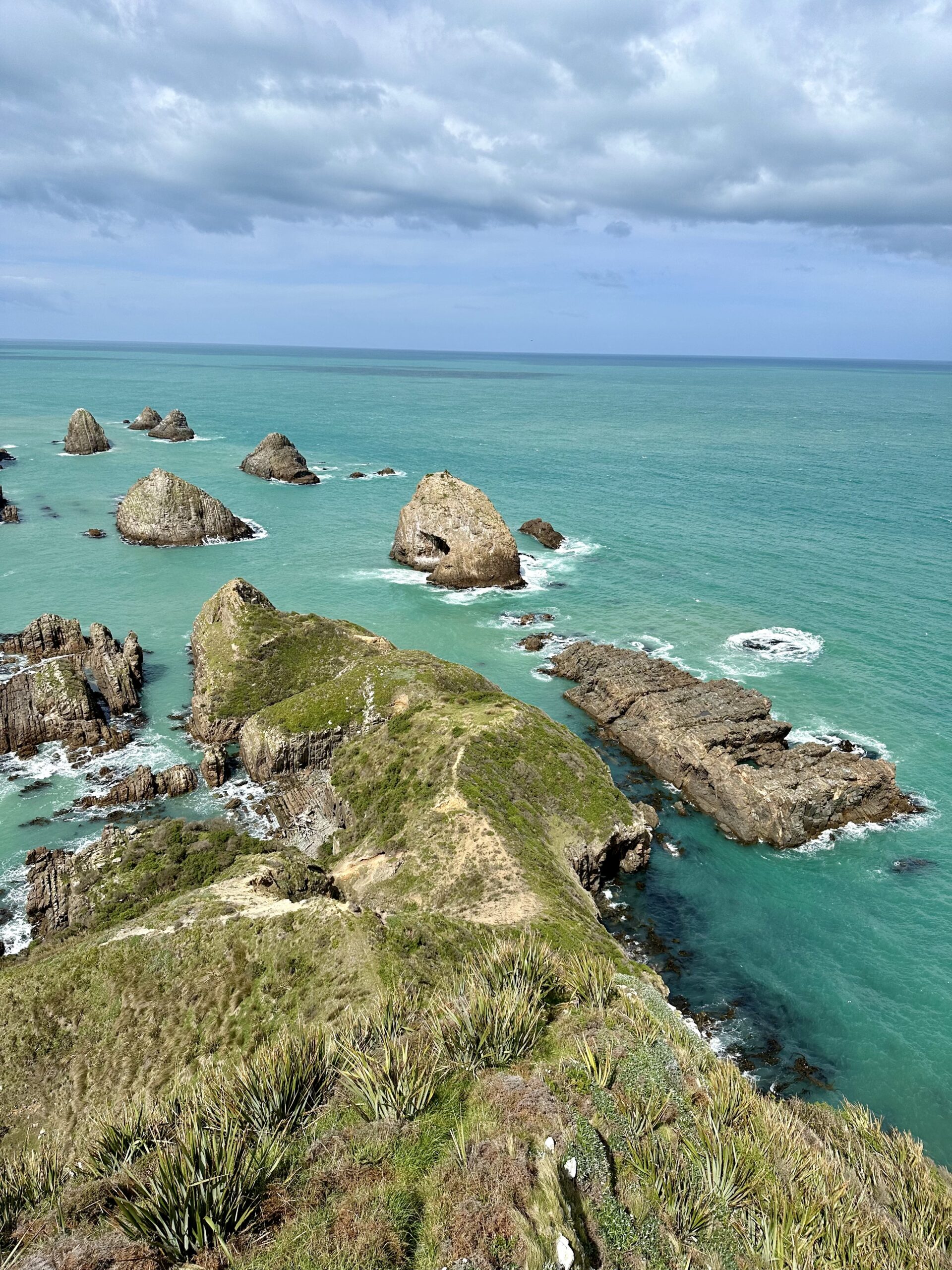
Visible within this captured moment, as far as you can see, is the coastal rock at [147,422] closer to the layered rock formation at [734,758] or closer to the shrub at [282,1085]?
the layered rock formation at [734,758]

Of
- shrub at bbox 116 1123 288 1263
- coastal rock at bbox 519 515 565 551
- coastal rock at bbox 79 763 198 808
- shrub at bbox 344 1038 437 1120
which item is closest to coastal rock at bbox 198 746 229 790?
coastal rock at bbox 79 763 198 808

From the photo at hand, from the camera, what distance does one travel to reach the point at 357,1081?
43.4ft

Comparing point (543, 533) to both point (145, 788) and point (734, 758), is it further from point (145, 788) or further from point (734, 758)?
point (145, 788)

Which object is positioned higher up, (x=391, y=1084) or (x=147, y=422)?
(x=147, y=422)

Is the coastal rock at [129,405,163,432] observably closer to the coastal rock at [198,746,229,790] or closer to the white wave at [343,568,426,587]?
the white wave at [343,568,426,587]

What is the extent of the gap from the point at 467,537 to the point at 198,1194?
5420 cm

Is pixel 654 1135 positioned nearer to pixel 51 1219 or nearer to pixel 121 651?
pixel 51 1219

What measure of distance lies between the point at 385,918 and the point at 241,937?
3.88 meters

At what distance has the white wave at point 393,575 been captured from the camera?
63.7 meters

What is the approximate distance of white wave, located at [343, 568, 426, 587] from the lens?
209 feet

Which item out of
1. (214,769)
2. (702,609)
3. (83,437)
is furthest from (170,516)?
(83,437)

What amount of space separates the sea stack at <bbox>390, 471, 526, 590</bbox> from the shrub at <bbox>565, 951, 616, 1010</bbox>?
45.7 m

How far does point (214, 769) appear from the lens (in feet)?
113

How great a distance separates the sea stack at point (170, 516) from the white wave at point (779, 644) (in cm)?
5110
